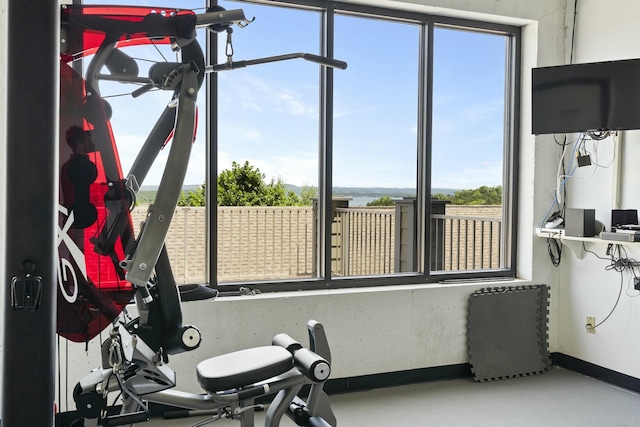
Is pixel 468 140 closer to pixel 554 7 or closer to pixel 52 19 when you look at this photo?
pixel 554 7

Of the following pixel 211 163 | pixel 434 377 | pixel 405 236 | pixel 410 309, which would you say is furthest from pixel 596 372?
pixel 211 163

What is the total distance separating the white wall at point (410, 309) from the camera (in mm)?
3174

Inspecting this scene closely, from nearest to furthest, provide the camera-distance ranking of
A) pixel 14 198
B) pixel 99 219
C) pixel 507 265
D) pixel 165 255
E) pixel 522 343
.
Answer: pixel 14 198
pixel 99 219
pixel 165 255
pixel 522 343
pixel 507 265

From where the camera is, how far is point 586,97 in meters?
3.54

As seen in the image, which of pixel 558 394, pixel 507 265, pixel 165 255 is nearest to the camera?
pixel 165 255

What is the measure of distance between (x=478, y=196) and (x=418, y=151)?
0.70m

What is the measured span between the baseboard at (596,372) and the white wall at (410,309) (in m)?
0.07

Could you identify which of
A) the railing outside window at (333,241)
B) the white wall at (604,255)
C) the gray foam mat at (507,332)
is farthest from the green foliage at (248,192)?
the white wall at (604,255)

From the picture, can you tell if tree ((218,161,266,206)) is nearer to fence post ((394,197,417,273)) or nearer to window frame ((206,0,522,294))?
window frame ((206,0,522,294))

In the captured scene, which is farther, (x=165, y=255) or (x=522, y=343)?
(x=522, y=343)

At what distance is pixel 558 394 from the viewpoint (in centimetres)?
347

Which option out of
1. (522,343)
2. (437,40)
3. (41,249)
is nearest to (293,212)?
(437,40)

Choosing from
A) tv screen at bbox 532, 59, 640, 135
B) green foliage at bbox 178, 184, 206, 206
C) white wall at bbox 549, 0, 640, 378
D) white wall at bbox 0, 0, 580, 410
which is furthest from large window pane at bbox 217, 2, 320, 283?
white wall at bbox 549, 0, 640, 378

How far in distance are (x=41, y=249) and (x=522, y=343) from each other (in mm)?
3462
